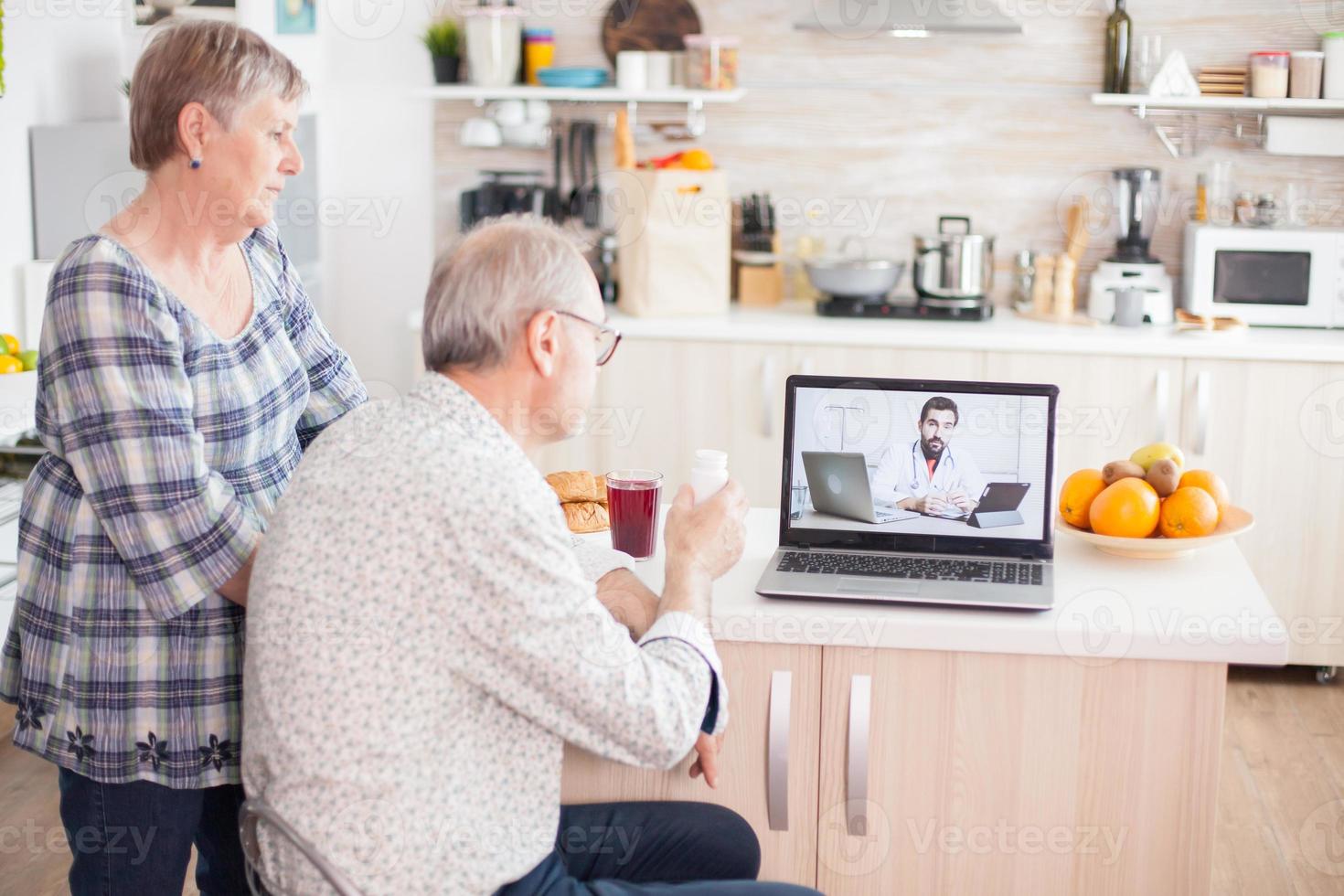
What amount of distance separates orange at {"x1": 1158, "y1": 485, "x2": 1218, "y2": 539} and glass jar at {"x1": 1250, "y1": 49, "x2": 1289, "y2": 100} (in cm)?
227

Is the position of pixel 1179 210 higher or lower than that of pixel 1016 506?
higher

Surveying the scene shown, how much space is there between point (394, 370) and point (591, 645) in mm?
3097

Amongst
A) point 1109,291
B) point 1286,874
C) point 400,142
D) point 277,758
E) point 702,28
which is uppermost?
point 702,28

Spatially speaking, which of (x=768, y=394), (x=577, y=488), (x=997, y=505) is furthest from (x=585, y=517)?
(x=768, y=394)

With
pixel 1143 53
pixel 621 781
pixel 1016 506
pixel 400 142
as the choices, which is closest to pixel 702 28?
pixel 400 142

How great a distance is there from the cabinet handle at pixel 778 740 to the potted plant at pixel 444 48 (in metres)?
2.75

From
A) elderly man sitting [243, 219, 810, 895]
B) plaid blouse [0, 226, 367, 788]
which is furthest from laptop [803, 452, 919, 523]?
plaid blouse [0, 226, 367, 788]

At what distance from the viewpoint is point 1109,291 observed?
380 cm

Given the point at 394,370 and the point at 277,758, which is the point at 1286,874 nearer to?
the point at 277,758

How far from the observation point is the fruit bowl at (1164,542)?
1868 millimetres

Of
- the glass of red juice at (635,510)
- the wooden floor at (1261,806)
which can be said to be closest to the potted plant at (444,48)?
the wooden floor at (1261,806)

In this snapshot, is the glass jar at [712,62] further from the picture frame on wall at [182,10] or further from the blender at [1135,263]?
the picture frame on wall at [182,10]

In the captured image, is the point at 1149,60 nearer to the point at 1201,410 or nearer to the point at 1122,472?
the point at 1201,410

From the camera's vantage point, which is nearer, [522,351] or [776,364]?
[522,351]
